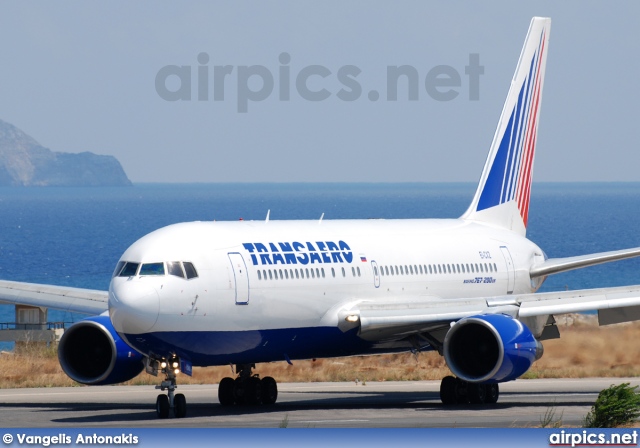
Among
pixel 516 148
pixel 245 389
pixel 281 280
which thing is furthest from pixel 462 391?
pixel 516 148

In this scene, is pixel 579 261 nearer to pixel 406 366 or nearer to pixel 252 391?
pixel 252 391

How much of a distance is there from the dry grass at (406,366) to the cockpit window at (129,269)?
42.8 ft

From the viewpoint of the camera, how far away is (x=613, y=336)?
49.2m

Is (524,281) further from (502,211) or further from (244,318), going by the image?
(244,318)

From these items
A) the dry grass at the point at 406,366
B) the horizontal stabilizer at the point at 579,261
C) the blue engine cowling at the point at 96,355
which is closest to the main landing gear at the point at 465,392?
the horizontal stabilizer at the point at 579,261

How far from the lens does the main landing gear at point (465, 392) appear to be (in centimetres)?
3444

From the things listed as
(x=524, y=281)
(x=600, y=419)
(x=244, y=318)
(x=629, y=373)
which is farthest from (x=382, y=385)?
(x=600, y=419)

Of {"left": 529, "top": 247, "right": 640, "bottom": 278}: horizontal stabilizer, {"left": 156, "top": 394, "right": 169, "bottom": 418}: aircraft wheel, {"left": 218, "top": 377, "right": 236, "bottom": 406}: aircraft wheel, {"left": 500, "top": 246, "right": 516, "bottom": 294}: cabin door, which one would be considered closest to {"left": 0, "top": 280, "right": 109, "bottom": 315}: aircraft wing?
{"left": 218, "top": 377, "right": 236, "bottom": 406}: aircraft wheel

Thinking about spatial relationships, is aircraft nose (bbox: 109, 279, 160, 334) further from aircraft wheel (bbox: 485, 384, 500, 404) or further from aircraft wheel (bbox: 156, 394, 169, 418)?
aircraft wheel (bbox: 485, 384, 500, 404)

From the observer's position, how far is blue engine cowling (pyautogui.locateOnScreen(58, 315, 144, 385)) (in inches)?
1283

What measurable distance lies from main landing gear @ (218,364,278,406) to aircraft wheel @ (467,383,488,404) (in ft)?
14.5

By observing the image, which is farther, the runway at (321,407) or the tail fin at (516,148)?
the tail fin at (516,148)

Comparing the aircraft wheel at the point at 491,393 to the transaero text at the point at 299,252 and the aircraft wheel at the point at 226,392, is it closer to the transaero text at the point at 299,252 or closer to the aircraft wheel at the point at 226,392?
the transaero text at the point at 299,252

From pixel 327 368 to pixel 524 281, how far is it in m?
11.9
